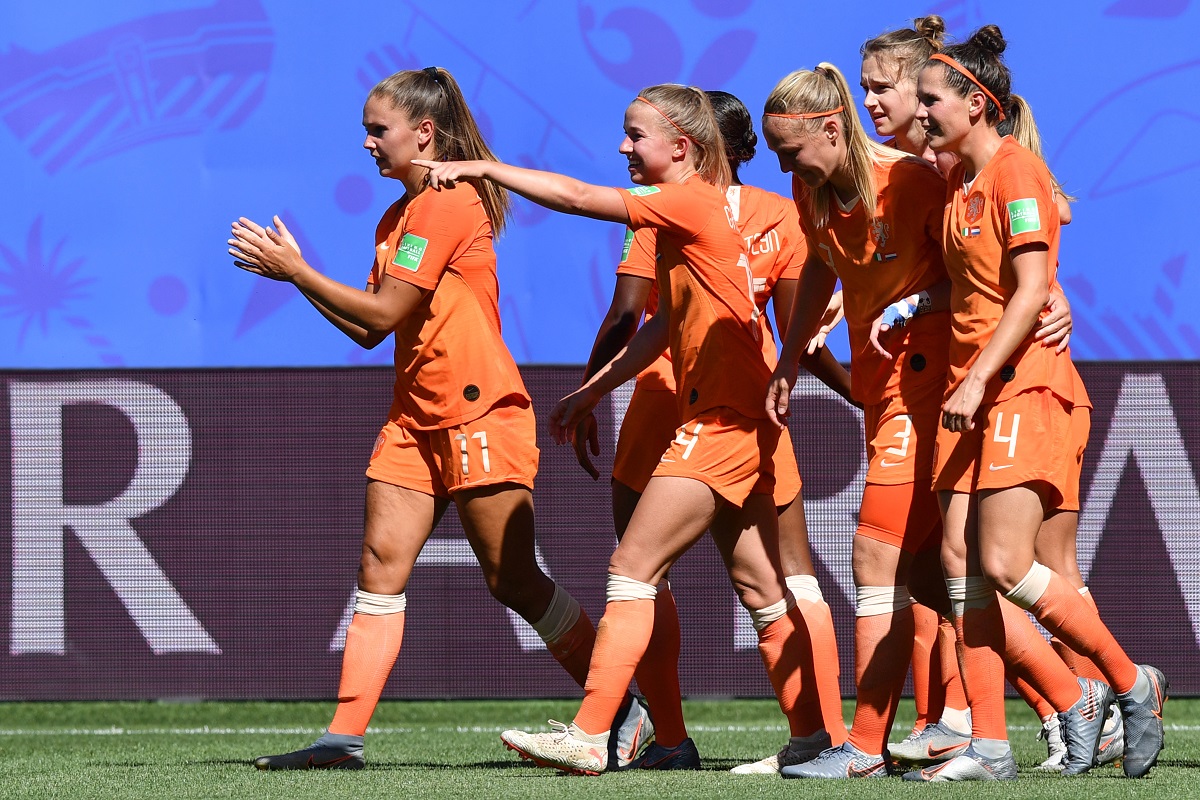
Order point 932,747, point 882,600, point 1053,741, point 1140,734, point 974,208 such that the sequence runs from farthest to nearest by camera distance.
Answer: point 1053,741, point 932,747, point 882,600, point 1140,734, point 974,208

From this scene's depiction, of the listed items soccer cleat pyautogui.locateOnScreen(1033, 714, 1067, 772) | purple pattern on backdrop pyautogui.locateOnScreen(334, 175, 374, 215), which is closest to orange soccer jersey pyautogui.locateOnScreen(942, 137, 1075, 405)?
soccer cleat pyautogui.locateOnScreen(1033, 714, 1067, 772)

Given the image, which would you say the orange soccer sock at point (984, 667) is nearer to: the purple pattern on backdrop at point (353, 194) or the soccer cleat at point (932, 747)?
the soccer cleat at point (932, 747)

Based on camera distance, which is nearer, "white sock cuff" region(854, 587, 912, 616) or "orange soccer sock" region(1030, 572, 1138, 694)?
"orange soccer sock" region(1030, 572, 1138, 694)

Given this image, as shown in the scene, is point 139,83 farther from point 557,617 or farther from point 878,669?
point 878,669

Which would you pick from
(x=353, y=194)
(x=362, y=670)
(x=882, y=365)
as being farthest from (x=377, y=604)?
(x=353, y=194)

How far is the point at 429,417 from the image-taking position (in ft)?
14.7

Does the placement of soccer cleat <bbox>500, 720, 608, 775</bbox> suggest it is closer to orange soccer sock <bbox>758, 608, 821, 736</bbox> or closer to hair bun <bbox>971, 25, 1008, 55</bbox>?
orange soccer sock <bbox>758, 608, 821, 736</bbox>

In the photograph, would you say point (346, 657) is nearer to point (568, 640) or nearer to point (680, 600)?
point (568, 640)

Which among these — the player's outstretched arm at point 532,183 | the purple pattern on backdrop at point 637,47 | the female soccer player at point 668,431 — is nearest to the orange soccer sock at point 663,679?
the female soccer player at point 668,431

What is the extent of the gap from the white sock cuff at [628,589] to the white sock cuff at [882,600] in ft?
1.80

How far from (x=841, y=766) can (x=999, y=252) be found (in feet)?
4.47

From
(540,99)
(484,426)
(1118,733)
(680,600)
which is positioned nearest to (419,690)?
(680,600)

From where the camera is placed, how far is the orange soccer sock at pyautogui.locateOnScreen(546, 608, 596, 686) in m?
4.71

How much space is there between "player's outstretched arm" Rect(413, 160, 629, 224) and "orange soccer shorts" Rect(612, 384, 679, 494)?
96cm
